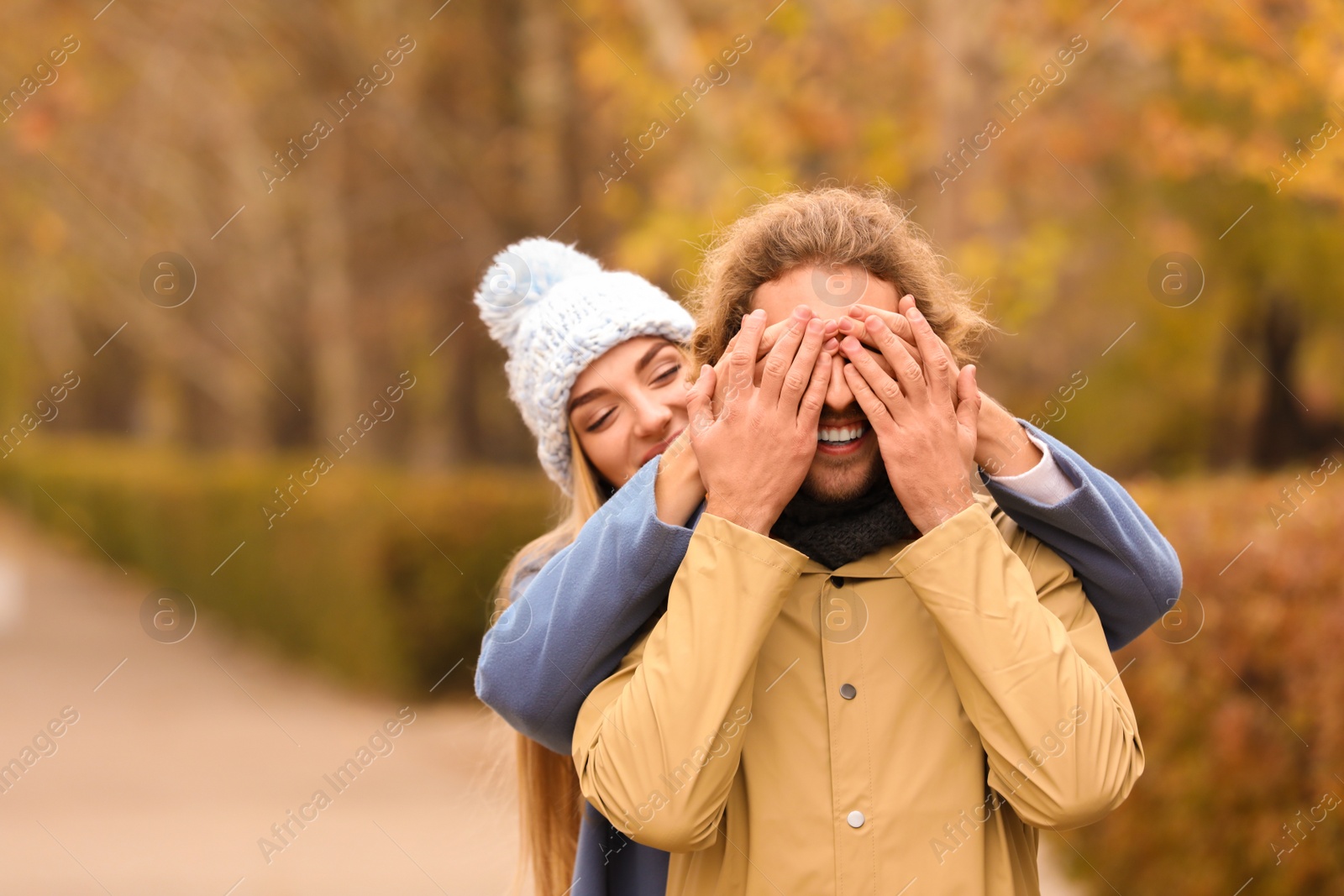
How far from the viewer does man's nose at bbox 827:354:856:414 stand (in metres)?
2.00

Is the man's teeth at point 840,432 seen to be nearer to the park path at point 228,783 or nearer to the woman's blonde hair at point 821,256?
the woman's blonde hair at point 821,256

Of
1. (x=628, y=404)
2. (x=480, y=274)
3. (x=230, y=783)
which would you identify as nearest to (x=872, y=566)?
(x=628, y=404)

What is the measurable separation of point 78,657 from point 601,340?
1389 centimetres

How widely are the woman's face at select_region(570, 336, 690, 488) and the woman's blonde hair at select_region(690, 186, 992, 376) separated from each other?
0.38m

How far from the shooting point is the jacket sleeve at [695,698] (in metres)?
1.93

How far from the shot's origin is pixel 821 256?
85.4 inches

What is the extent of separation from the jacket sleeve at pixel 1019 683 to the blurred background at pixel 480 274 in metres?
1.33

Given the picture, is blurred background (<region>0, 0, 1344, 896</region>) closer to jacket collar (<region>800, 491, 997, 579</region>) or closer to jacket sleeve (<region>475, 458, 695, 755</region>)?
jacket sleeve (<region>475, 458, 695, 755</region>)

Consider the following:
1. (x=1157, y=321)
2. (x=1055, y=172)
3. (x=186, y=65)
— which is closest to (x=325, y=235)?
(x=186, y=65)

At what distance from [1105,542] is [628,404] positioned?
3.86ft

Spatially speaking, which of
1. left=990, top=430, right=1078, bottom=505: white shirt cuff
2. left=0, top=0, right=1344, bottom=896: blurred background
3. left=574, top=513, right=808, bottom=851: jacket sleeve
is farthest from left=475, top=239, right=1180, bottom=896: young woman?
left=0, top=0, right=1344, bottom=896: blurred background

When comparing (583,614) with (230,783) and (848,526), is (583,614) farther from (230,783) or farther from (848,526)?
(230,783)

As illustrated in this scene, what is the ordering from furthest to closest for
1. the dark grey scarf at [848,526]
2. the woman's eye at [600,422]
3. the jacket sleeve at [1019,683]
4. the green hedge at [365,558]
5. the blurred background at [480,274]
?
the green hedge at [365,558], the blurred background at [480,274], the woman's eye at [600,422], the dark grey scarf at [848,526], the jacket sleeve at [1019,683]

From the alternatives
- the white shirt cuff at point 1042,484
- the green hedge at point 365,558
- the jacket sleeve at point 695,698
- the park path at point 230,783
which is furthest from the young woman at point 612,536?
the green hedge at point 365,558
